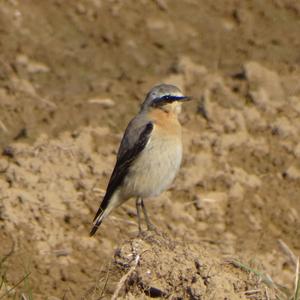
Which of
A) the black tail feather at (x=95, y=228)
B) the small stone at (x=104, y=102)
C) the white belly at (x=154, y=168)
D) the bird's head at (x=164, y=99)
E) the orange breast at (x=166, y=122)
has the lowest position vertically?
the small stone at (x=104, y=102)

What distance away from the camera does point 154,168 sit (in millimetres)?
10211

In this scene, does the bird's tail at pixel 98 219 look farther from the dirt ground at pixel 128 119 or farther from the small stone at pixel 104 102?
the small stone at pixel 104 102

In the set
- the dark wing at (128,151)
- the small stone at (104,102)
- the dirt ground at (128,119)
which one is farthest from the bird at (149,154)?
the small stone at (104,102)

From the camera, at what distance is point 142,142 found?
10.2m

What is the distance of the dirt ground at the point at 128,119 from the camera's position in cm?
1095

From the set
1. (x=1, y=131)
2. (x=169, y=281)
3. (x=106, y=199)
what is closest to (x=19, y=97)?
(x=1, y=131)

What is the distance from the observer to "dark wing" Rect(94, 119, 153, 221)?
10211mm

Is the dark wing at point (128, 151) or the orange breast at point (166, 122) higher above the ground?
the orange breast at point (166, 122)

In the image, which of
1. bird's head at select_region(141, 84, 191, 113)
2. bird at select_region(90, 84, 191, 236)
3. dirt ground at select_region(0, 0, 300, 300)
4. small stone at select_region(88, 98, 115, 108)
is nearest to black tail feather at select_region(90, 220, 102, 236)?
bird at select_region(90, 84, 191, 236)

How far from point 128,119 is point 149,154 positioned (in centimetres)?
226

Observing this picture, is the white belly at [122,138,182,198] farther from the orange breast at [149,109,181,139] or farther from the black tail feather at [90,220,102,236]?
the black tail feather at [90,220,102,236]

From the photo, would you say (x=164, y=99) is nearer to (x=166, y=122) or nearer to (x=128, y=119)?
(x=166, y=122)

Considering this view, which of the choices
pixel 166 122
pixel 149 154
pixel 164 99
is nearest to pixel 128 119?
pixel 164 99

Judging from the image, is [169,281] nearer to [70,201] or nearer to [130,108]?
[70,201]
